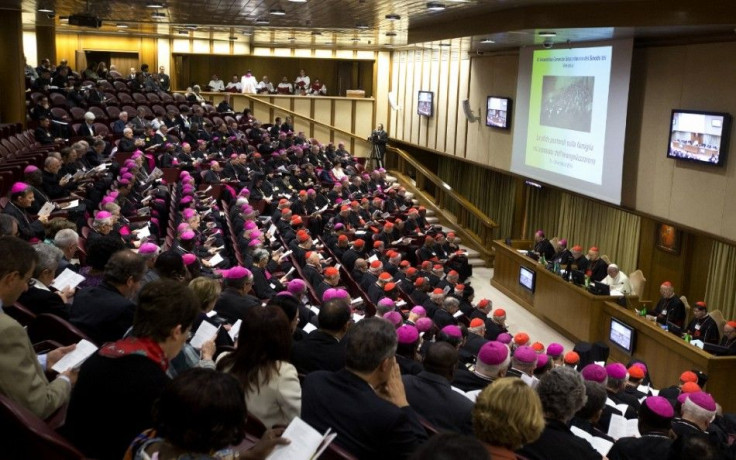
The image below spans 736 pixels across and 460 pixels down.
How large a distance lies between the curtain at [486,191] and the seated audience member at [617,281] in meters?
5.34

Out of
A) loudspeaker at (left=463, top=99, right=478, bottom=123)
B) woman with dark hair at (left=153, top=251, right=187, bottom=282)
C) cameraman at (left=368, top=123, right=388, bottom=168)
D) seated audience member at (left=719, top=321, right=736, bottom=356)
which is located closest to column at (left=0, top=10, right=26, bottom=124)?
loudspeaker at (left=463, top=99, right=478, bottom=123)

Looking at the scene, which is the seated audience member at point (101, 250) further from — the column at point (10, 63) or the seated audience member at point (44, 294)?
the column at point (10, 63)

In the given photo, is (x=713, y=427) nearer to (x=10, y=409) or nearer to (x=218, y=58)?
(x=10, y=409)

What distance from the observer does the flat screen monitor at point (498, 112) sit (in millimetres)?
14961

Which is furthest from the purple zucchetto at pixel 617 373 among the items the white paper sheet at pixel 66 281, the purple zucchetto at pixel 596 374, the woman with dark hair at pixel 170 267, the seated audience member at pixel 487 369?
the white paper sheet at pixel 66 281

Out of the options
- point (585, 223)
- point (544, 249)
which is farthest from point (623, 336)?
point (585, 223)

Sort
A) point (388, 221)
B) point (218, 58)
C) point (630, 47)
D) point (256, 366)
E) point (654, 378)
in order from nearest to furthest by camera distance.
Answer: point (256, 366)
point (654, 378)
point (630, 47)
point (388, 221)
point (218, 58)

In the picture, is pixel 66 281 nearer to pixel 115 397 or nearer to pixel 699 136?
pixel 115 397

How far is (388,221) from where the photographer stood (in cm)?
1456

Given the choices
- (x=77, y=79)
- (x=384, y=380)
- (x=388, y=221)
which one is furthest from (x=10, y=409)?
(x=77, y=79)

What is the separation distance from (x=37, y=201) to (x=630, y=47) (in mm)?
8061

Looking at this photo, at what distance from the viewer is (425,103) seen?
67.0 feet

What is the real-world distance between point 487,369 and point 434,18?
938 centimetres

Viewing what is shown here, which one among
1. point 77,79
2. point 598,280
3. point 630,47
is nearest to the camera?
point 630,47
